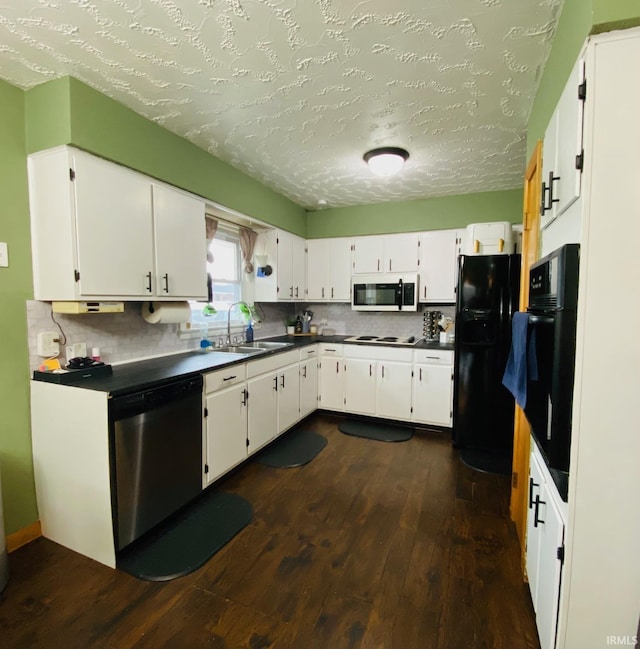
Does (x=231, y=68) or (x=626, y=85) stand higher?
(x=231, y=68)

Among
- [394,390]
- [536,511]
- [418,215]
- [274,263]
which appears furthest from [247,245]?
[536,511]

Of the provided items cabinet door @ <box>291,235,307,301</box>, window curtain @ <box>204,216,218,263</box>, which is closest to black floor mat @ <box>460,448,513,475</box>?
cabinet door @ <box>291,235,307,301</box>

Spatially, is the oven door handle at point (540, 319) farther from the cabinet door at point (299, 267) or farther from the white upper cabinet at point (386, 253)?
the cabinet door at point (299, 267)

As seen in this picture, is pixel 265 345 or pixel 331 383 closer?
pixel 265 345

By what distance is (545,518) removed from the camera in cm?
127

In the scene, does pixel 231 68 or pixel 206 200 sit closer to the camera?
pixel 231 68

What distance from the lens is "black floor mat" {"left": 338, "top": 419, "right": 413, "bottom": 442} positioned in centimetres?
345

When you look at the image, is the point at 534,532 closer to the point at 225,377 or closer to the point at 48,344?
the point at 225,377

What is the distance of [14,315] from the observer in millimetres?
1883

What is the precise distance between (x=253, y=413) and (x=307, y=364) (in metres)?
1.06

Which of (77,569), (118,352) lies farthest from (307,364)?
(77,569)

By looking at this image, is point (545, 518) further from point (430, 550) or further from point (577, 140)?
point (577, 140)

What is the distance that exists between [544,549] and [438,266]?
2.98m

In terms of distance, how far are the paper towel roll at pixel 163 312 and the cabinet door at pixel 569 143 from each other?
2.34 meters
